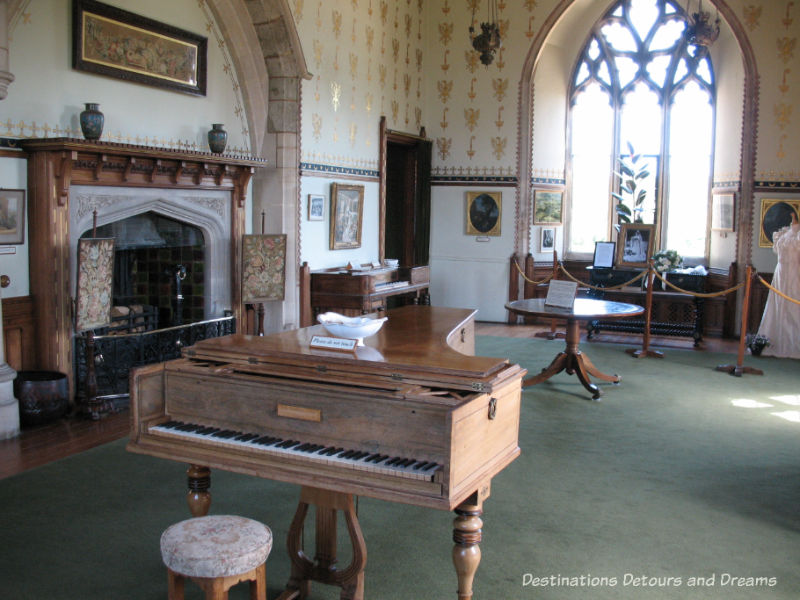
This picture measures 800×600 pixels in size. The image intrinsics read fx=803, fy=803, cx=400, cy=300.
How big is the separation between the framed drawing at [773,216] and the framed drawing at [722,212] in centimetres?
46

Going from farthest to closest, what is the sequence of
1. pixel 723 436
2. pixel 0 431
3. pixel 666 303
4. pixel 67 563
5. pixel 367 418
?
pixel 666 303, pixel 723 436, pixel 0 431, pixel 67 563, pixel 367 418

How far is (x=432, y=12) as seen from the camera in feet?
44.0

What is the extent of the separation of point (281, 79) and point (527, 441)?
5.42 metres

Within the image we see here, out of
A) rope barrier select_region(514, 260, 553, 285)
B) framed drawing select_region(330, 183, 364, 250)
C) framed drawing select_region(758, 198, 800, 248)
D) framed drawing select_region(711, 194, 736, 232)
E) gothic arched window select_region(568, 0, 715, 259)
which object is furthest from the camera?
gothic arched window select_region(568, 0, 715, 259)

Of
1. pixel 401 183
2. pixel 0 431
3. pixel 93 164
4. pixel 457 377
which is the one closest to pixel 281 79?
→ pixel 93 164

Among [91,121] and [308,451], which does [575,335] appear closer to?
[91,121]

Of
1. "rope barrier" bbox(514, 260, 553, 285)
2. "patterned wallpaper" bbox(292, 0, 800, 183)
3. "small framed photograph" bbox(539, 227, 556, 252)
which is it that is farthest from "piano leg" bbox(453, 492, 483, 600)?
"small framed photograph" bbox(539, 227, 556, 252)

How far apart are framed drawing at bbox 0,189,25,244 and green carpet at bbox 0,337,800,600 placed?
6.49ft

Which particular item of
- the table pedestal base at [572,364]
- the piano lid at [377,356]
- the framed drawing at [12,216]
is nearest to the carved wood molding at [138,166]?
the framed drawing at [12,216]

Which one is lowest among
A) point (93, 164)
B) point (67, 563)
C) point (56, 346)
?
point (67, 563)

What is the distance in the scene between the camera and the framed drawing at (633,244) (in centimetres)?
1239

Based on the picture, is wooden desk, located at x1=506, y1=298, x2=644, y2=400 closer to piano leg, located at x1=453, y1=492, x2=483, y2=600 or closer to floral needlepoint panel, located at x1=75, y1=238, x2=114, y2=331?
floral needlepoint panel, located at x1=75, y1=238, x2=114, y2=331

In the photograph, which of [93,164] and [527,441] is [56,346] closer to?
[93,164]

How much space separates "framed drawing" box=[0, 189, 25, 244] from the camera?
6535 mm
